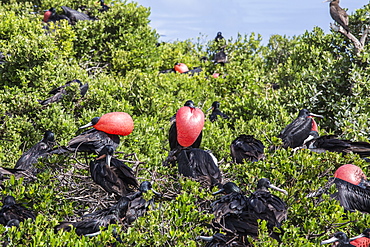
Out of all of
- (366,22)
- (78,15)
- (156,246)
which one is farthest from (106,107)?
(78,15)

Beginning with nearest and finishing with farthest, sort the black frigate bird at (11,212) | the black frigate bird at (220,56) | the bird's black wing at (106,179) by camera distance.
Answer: the black frigate bird at (11,212) < the bird's black wing at (106,179) < the black frigate bird at (220,56)

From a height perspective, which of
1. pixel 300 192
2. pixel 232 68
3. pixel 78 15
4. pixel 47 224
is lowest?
pixel 47 224

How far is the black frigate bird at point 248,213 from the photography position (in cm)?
283

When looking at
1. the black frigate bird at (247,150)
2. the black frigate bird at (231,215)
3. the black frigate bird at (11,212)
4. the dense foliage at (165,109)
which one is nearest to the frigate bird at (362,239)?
the dense foliage at (165,109)

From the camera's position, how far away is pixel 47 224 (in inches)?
118

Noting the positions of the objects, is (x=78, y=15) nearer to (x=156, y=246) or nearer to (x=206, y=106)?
(x=206, y=106)

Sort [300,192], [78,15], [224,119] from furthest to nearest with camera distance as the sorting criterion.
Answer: [78,15] → [224,119] → [300,192]

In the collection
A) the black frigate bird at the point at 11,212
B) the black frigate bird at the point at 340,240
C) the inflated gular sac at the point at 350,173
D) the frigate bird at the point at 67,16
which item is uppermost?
the frigate bird at the point at 67,16

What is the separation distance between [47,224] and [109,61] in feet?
21.2

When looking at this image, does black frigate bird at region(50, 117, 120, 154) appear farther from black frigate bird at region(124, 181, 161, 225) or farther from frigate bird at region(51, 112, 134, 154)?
black frigate bird at region(124, 181, 161, 225)

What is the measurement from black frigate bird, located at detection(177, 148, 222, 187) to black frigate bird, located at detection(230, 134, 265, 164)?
451 mm

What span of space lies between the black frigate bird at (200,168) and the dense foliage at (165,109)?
13cm

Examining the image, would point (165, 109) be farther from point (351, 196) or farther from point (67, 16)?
point (67, 16)

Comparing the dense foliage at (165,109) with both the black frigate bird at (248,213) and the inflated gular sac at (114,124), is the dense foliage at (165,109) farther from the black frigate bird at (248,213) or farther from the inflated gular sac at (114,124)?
the inflated gular sac at (114,124)
